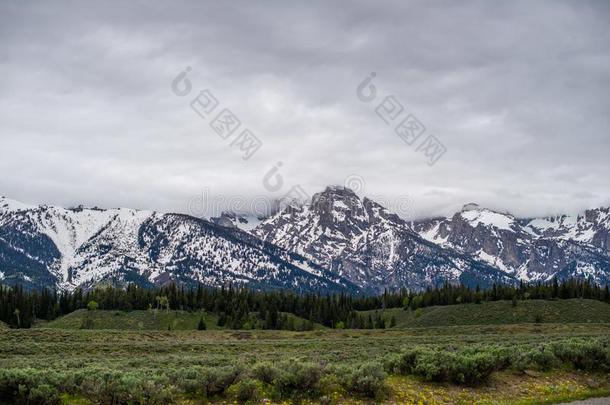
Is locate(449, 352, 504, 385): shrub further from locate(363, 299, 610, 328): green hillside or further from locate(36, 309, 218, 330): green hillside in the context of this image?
locate(36, 309, 218, 330): green hillside

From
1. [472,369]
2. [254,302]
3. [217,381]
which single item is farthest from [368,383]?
[254,302]

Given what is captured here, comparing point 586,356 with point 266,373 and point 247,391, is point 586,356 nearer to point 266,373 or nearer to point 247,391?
point 266,373

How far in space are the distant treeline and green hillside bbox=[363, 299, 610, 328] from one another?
31.5 feet

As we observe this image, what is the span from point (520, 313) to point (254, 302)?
76.7 m

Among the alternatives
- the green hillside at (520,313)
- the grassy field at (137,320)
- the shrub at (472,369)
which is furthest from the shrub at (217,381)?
the grassy field at (137,320)

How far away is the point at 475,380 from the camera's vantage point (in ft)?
81.5

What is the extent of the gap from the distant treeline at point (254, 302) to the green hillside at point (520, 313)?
31.5 ft

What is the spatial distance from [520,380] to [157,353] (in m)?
35.9

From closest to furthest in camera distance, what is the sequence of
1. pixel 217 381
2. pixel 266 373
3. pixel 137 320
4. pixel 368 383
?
pixel 217 381 < pixel 368 383 < pixel 266 373 < pixel 137 320

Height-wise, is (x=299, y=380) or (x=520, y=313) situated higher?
(x=299, y=380)

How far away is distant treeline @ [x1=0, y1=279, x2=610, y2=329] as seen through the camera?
14288cm

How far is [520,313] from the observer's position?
127m

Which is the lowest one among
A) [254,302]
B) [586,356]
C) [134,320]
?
[134,320]

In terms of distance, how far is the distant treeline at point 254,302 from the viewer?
143m
